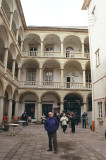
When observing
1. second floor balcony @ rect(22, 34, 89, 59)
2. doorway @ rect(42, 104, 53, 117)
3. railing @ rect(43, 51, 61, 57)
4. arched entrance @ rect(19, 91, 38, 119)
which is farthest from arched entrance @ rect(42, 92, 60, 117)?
second floor balcony @ rect(22, 34, 89, 59)

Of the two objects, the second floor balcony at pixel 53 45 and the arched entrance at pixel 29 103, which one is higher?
the second floor balcony at pixel 53 45

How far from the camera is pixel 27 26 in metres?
21.6

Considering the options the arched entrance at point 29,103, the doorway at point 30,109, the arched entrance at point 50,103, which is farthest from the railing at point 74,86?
the doorway at point 30,109

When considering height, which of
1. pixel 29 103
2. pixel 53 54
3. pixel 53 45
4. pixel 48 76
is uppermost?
pixel 53 45

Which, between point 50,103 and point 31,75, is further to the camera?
point 31,75

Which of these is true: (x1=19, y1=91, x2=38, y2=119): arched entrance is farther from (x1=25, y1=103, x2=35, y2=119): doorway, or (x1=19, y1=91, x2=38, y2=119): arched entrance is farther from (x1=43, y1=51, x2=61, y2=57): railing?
Answer: (x1=43, y1=51, x2=61, y2=57): railing

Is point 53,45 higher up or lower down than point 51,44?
lower down

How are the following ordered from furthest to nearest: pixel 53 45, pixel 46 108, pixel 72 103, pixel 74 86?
pixel 53 45 < pixel 72 103 < pixel 46 108 < pixel 74 86

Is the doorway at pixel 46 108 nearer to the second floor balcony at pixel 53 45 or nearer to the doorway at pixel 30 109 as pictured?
the doorway at pixel 30 109

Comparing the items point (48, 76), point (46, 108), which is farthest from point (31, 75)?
point (46, 108)

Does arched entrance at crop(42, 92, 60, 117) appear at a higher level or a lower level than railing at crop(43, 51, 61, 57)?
lower

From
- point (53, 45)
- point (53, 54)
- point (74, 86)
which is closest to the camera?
point (74, 86)

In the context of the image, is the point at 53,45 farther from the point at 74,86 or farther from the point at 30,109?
the point at 30,109

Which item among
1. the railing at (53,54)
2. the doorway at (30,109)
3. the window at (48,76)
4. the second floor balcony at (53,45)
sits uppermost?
the second floor balcony at (53,45)
